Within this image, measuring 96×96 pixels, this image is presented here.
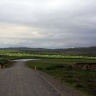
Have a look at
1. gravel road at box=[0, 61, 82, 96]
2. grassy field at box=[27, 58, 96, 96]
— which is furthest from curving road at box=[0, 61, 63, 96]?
grassy field at box=[27, 58, 96, 96]

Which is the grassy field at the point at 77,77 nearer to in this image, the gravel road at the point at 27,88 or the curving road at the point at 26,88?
the gravel road at the point at 27,88

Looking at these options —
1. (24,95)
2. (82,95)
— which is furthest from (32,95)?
(82,95)

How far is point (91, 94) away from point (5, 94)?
7264 millimetres

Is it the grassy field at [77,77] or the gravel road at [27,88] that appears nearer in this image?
the gravel road at [27,88]

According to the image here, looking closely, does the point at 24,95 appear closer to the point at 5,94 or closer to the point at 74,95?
the point at 5,94

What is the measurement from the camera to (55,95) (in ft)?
72.3

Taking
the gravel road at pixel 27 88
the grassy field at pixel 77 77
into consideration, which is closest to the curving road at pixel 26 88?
the gravel road at pixel 27 88

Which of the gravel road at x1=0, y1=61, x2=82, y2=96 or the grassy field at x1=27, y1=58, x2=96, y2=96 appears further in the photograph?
the grassy field at x1=27, y1=58, x2=96, y2=96

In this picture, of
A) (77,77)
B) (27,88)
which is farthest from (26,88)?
(77,77)

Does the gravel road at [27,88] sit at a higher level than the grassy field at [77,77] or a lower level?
higher

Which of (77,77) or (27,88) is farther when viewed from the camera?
(77,77)

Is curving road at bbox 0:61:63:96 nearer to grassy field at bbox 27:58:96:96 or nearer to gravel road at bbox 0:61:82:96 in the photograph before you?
gravel road at bbox 0:61:82:96

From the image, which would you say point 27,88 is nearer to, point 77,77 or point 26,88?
point 26,88

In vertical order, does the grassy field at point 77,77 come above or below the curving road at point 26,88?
below
